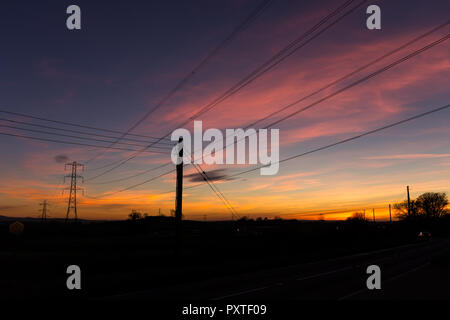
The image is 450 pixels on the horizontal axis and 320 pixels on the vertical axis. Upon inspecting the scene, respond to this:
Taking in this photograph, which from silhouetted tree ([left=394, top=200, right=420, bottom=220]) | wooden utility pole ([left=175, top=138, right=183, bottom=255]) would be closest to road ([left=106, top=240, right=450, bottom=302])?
wooden utility pole ([left=175, top=138, right=183, bottom=255])

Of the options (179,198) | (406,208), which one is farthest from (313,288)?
(406,208)

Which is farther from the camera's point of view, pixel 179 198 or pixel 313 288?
pixel 179 198

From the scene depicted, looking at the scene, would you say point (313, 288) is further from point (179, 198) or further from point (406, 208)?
point (406, 208)

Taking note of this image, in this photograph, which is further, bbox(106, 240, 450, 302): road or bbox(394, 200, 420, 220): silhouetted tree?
bbox(394, 200, 420, 220): silhouetted tree

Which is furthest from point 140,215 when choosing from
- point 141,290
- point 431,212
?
point 141,290

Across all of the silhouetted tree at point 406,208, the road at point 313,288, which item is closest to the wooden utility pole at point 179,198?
the road at point 313,288

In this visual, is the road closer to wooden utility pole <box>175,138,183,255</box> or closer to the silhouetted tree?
wooden utility pole <box>175,138,183,255</box>

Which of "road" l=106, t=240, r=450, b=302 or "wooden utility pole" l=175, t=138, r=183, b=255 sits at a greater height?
"wooden utility pole" l=175, t=138, r=183, b=255

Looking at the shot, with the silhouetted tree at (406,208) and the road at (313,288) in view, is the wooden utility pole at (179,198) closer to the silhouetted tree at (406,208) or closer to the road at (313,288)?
the road at (313,288)
